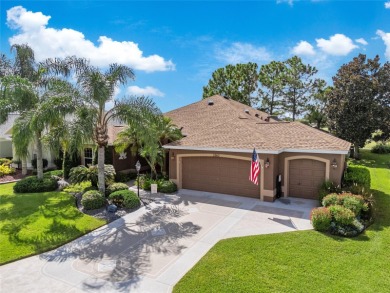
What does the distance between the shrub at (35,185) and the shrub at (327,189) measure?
621 inches

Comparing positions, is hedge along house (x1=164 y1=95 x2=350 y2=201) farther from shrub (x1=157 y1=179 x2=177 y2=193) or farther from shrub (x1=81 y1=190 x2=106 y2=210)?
shrub (x1=81 y1=190 x2=106 y2=210)

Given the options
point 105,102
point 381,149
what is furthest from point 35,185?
point 381,149

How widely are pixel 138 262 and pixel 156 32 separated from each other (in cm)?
1311

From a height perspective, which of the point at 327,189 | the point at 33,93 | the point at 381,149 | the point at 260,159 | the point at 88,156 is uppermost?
the point at 33,93

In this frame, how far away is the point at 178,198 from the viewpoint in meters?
15.6

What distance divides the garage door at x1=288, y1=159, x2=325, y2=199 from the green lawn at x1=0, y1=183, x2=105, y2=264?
10565mm

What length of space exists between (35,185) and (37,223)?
6095mm

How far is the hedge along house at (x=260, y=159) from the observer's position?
47.8ft

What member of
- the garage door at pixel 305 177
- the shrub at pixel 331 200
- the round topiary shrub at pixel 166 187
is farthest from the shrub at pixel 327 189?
the round topiary shrub at pixel 166 187

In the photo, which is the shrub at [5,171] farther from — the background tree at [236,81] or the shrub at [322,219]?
the background tree at [236,81]

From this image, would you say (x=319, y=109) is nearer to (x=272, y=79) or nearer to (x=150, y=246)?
(x=272, y=79)

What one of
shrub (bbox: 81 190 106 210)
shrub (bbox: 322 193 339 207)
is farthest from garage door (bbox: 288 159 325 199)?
shrub (bbox: 81 190 106 210)

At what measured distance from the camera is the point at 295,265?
795cm

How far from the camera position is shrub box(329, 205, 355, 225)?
400 inches
